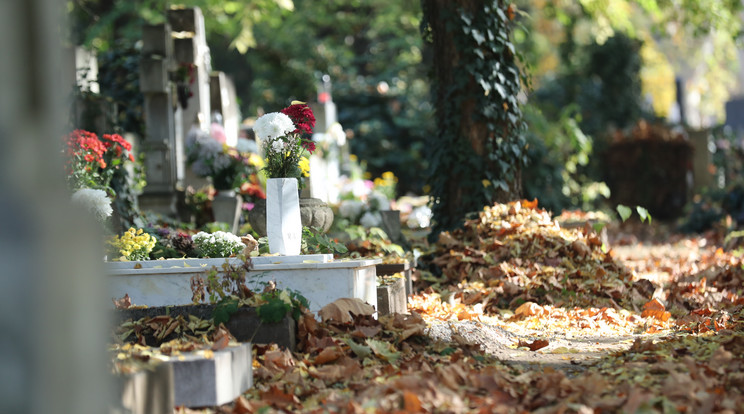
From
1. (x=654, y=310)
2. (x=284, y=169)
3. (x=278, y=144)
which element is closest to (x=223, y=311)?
(x=284, y=169)

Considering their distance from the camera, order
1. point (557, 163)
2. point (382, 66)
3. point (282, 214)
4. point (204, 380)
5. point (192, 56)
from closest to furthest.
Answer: point (204, 380) < point (282, 214) < point (192, 56) < point (557, 163) < point (382, 66)

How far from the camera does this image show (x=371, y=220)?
10.2 meters

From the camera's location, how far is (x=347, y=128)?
Answer: 2177 centimetres

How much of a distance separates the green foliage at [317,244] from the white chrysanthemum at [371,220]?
3.35 m

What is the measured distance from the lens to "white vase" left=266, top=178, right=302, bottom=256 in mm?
5957

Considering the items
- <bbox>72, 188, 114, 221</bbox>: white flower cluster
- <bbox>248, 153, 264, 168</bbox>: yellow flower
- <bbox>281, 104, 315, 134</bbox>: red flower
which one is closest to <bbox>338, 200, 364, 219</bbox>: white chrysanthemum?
<bbox>248, 153, 264, 168</bbox>: yellow flower

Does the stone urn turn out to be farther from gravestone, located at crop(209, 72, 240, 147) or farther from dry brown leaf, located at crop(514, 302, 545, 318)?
gravestone, located at crop(209, 72, 240, 147)

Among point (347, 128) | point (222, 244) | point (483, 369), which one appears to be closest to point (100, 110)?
point (222, 244)

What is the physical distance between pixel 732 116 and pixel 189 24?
64.9ft

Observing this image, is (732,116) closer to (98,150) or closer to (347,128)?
(347,128)

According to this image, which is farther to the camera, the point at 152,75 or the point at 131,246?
the point at 152,75

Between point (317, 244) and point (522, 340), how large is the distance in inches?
63.8

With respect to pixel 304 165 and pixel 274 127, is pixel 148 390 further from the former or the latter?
pixel 304 165

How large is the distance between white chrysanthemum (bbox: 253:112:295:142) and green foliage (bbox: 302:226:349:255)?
0.77 metres
